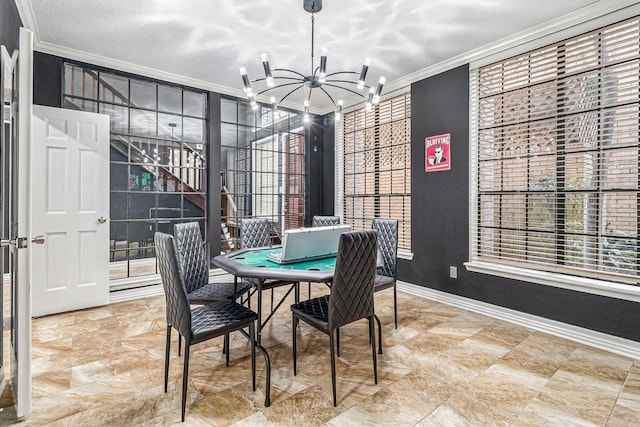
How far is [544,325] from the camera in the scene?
2.90 m

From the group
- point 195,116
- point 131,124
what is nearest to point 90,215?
point 131,124

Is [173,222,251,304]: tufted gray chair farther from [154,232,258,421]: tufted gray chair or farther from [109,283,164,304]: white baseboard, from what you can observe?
[109,283,164,304]: white baseboard

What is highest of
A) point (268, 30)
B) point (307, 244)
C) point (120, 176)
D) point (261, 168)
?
point (268, 30)

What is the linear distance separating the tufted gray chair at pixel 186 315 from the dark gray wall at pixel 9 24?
170 cm

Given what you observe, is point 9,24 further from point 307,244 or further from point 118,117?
point 307,244

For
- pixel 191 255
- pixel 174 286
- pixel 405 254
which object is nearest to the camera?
pixel 174 286

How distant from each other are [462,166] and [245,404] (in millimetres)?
3056

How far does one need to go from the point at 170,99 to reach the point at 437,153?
135 inches

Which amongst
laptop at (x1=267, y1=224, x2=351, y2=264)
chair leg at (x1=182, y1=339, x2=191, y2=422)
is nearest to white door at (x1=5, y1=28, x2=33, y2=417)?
chair leg at (x1=182, y1=339, x2=191, y2=422)

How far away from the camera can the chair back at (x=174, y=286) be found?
5.64 feet

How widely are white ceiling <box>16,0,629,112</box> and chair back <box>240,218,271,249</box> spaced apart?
1768 millimetres

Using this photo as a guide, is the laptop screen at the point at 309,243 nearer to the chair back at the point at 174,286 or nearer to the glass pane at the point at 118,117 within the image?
the chair back at the point at 174,286

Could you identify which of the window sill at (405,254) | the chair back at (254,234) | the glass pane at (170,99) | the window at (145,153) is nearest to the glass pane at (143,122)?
the window at (145,153)

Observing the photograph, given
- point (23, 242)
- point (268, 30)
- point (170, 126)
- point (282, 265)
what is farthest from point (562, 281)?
point (170, 126)
